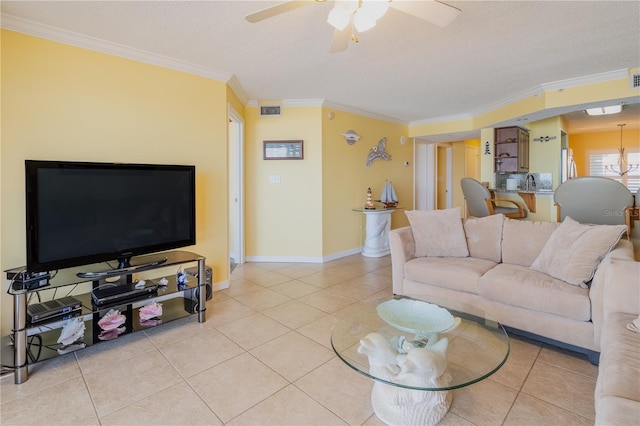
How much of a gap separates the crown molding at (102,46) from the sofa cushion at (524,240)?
3.12 meters

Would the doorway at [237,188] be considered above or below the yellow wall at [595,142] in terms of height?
below

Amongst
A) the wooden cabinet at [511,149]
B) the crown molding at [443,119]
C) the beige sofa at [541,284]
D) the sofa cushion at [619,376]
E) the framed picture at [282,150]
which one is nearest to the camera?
the sofa cushion at [619,376]

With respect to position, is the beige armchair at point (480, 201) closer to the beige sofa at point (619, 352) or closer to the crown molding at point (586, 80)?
the crown molding at point (586, 80)

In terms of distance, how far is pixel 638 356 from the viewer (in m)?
1.24

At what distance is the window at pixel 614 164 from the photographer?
21.5ft

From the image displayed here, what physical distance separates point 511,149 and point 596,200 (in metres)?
2.03

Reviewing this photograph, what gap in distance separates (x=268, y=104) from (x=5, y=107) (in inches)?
108

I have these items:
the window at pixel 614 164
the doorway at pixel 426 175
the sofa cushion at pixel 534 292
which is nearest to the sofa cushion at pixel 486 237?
the sofa cushion at pixel 534 292

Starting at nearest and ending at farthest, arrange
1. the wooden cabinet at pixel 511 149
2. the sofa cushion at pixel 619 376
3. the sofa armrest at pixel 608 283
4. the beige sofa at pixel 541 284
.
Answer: the sofa cushion at pixel 619 376 < the beige sofa at pixel 541 284 < the sofa armrest at pixel 608 283 < the wooden cabinet at pixel 511 149

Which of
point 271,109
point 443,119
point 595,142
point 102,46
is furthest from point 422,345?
point 595,142

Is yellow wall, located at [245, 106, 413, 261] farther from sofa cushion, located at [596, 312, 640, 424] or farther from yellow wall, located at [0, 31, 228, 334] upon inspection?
sofa cushion, located at [596, 312, 640, 424]

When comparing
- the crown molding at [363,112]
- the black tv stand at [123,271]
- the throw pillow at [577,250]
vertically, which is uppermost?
the crown molding at [363,112]

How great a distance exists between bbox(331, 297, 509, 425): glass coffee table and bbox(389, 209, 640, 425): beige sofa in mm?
341

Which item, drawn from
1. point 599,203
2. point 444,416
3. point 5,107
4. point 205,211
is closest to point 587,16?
point 599,203
